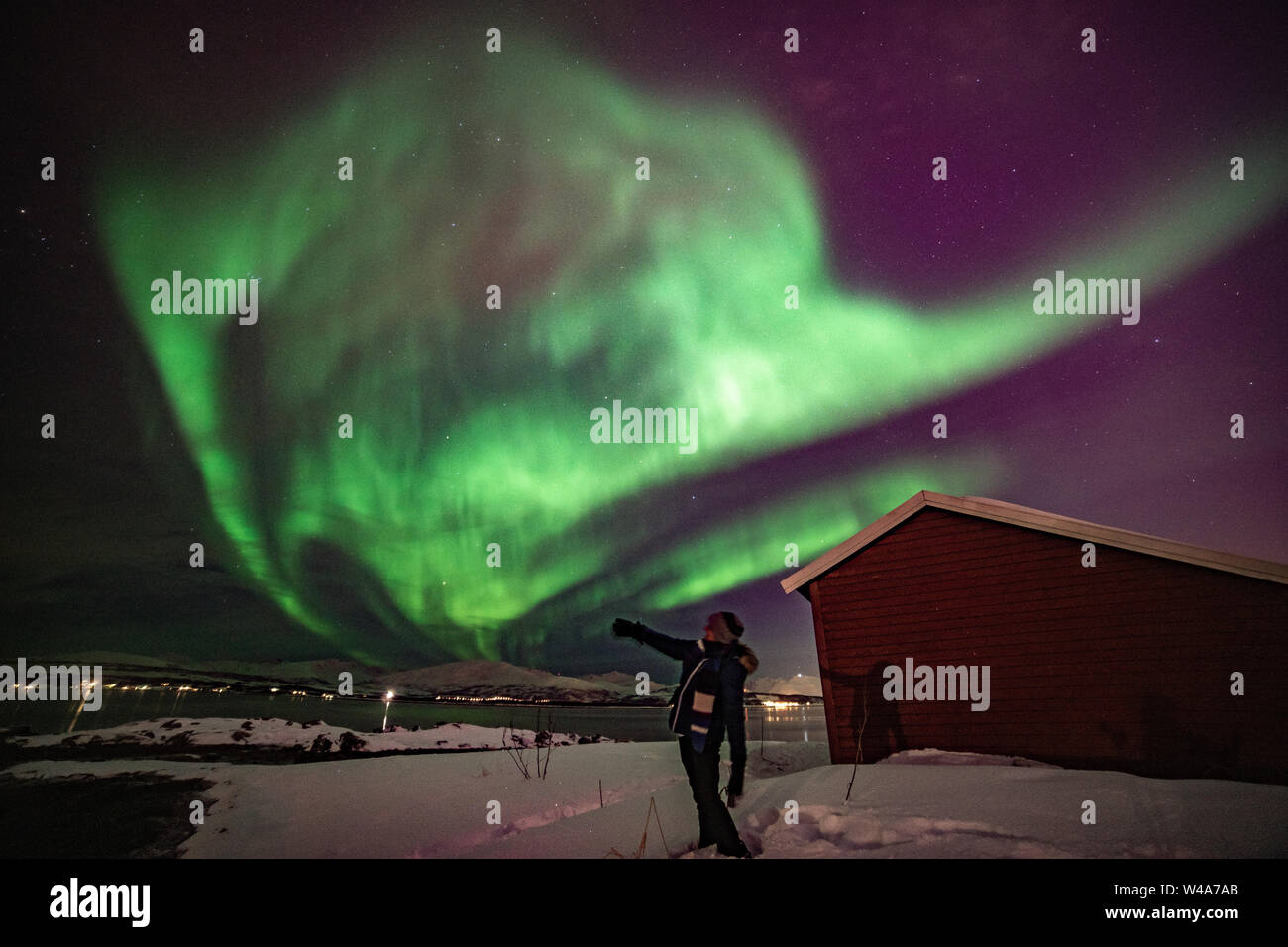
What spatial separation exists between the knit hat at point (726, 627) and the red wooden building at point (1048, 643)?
7.32m

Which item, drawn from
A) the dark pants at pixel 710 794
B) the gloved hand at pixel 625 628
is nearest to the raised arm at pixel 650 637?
the gloved hand at pixel 625 628

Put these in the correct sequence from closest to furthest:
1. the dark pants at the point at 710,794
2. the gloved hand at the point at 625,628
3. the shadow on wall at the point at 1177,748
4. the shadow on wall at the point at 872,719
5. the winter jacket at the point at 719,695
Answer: the dark pants at the point at 710,794 → the winter jacket at the point at 719,695 → the gloved hand at the point at 625,628 → the shadow on wall at the point at 1177,748 → the shadow on wall at the point at 872,719

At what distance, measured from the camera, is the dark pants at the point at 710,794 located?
4.98 m

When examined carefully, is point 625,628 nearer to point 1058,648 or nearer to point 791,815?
point 791,815

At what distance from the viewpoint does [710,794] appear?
5.08 meters

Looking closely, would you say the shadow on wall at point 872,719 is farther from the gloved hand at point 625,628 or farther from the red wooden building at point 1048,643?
the gloved hand at point 625,628

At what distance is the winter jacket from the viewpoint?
16.8 feet

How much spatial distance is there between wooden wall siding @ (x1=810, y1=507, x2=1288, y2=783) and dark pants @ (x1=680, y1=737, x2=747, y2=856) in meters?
7.18

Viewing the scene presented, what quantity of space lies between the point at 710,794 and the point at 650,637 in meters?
1.34

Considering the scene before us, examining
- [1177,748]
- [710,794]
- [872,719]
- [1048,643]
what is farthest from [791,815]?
[1177,748]
